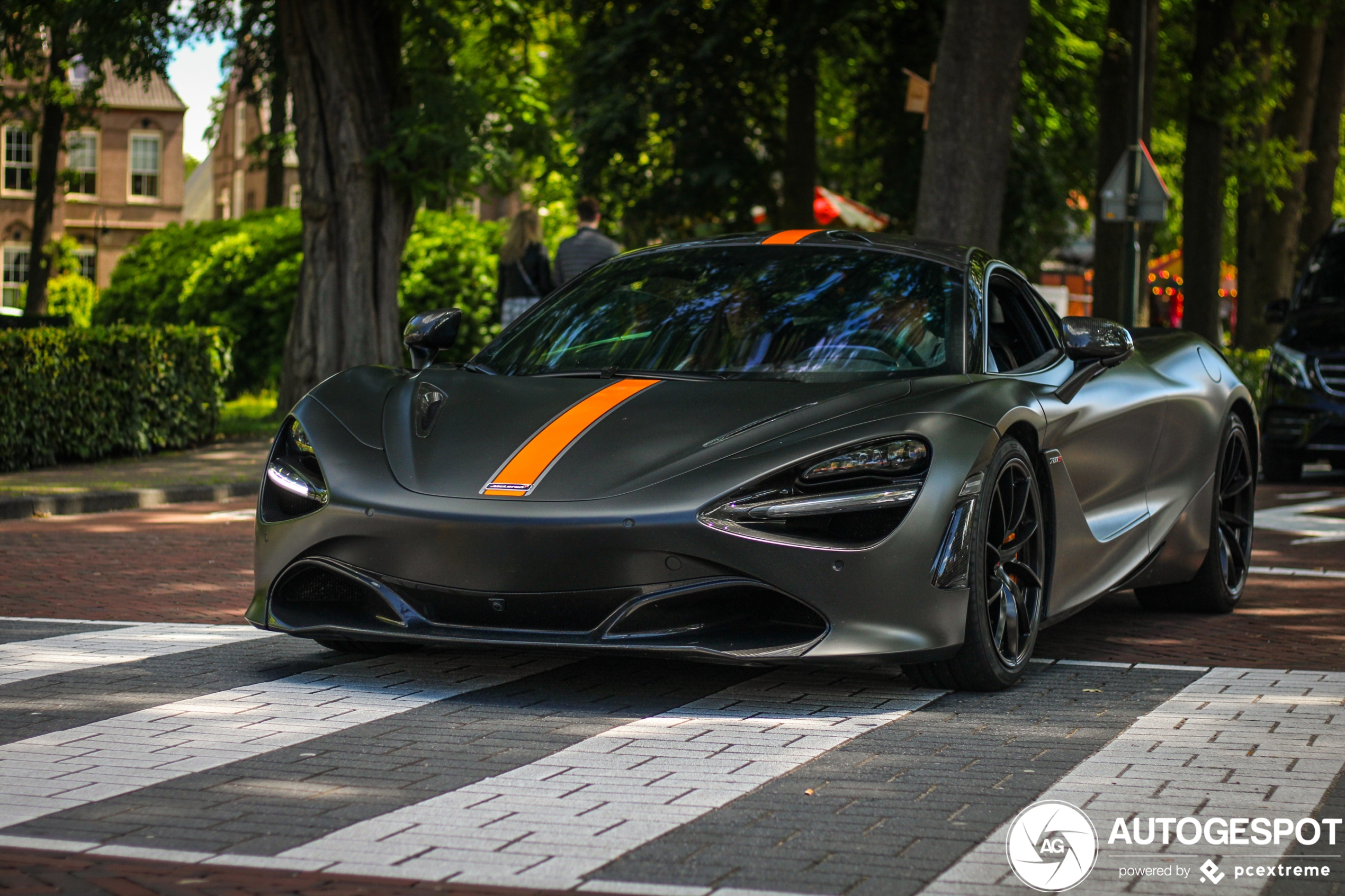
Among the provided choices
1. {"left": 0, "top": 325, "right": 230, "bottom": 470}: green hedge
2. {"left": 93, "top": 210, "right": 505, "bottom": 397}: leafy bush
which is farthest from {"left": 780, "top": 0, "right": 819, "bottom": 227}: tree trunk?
{"left": 0, "top": 325, "right": 230, "bottom": 470}: green hedge

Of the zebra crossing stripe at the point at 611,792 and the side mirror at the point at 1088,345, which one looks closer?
the zebra crossing stripe at the point at 611,792

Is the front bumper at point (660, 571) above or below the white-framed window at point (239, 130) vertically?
below

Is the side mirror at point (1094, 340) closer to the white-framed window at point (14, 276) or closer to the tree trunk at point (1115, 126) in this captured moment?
the tree trunk at point (1115, 126)

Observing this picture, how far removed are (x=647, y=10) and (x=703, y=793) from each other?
24.5 meters

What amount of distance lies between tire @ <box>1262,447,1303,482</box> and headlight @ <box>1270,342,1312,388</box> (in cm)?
60

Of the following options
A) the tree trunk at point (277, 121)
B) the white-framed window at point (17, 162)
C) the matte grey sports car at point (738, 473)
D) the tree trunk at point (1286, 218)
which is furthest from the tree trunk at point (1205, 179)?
the white-framed window at point (17, 162)

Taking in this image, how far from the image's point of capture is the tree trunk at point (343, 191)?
57.6 feet

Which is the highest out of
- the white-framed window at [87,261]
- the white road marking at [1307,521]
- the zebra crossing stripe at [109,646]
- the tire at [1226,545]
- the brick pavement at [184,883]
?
the white-framed window at [87,261]

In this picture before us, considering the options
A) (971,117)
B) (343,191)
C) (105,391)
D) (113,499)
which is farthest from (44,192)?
(971,117)

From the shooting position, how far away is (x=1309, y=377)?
15000mm

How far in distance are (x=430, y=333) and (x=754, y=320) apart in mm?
1165

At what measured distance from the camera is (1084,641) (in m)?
6.64

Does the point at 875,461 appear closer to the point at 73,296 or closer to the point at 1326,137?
the point at 1326,137

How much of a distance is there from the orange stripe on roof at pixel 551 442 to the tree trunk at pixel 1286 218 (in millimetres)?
21876
